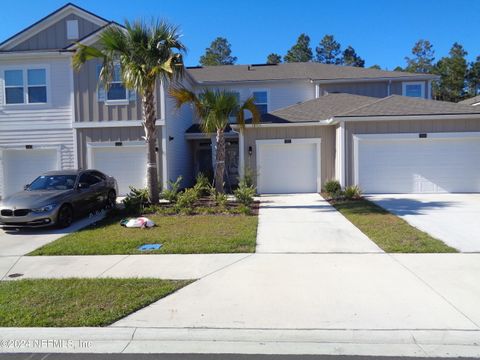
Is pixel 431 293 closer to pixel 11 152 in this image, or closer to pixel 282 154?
pixel 282 154

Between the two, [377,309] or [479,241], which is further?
[479,241]

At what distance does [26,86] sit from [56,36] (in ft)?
8.61

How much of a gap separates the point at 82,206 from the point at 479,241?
10094 mm

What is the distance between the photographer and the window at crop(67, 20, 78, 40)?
54.9 ft

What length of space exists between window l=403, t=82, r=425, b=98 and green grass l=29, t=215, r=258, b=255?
47.1 ft

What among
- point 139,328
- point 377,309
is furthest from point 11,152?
point 377,309

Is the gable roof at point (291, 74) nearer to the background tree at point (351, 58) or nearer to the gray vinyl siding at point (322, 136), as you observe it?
the gray vinyl siding at point (322, 136)

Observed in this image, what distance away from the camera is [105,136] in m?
16.0

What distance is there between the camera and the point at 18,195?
33.3 ft

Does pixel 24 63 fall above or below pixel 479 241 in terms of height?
above

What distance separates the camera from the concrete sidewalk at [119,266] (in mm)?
5992

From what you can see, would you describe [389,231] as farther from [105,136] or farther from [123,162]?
[105,136]

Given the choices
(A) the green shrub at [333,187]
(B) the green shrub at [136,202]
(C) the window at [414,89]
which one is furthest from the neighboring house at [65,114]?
(C) the window at [414,89]

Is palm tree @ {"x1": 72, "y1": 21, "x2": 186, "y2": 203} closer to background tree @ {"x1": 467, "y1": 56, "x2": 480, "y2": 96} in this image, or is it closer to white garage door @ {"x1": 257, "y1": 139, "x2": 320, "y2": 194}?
white garage door @ {"x1": 257, "y1": 139, "x2": 320, "y2": 194}
